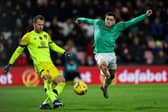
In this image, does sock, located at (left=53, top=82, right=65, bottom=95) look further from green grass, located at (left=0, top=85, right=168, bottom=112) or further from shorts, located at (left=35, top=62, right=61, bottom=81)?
green grass, located at (left=0, top=85, right=168, bottom=112)

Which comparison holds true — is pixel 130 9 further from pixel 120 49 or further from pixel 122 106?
pixel 122 106

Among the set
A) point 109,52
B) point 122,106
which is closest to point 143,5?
point 109,52

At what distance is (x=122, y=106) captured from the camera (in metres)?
14.4

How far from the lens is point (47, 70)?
44.9 ft

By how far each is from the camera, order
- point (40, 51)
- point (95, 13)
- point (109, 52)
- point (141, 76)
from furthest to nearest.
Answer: point (95, 13) → point (141, 76) → point (109, 52) → point (40, 51)

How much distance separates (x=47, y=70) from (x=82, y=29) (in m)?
13.3

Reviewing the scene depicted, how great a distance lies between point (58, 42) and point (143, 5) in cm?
479

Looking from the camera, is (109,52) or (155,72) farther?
(155,72)

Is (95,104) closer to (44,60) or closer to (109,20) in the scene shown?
(44,60)

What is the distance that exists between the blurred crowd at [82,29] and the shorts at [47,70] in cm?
1145

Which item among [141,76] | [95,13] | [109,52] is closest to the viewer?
[109,52]

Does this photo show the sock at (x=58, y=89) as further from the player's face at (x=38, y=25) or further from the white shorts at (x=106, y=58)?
the white shorts at (x=106, y=58)

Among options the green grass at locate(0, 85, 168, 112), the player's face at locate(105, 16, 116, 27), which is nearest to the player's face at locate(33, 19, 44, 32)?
the green grass at locate(0, 85, 168, 112)

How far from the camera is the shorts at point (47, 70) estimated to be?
44.6ft
